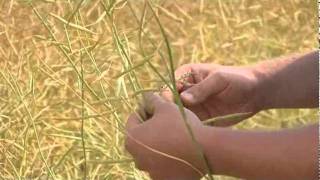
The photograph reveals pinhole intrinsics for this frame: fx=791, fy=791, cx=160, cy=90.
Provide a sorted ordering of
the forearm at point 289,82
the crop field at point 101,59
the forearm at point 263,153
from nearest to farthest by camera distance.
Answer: the forearm at point 263,153, the forearm at point 289,82, the crop field at point 101,59

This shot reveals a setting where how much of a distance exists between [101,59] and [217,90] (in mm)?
727

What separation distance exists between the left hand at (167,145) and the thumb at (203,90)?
15cm

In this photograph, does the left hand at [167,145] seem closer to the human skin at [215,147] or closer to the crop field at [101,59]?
the human skin at [215,147]

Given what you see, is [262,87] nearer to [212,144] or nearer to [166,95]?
[166,95]

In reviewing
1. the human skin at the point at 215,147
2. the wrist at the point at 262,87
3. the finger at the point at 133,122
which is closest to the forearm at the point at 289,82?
the wrist at the point at 262,87

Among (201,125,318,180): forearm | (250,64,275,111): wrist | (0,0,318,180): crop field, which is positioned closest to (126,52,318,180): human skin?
(201,125,318,180): forearm

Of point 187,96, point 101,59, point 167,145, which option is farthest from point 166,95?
point 101,59

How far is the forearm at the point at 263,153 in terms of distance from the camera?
0.86 metres

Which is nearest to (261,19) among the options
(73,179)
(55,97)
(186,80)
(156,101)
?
(55,97)

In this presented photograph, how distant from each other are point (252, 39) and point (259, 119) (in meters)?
0.35

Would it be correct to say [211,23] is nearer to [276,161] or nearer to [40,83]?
[40,83]

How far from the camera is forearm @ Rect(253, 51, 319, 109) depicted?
121 cm

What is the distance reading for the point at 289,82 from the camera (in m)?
1.24

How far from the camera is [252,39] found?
8.36 ft
